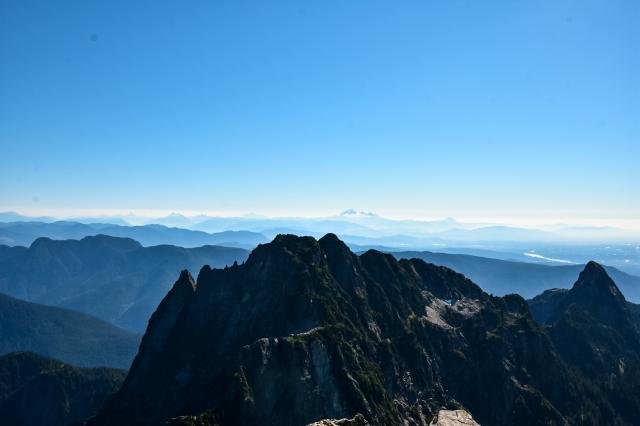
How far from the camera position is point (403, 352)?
445 ft

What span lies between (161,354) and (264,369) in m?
65.0

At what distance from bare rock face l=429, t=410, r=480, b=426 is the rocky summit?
0.57m

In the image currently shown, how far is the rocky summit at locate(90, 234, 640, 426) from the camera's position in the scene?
315 feet

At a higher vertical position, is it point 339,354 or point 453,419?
point 339,354

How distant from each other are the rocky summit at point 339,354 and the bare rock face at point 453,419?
572mm

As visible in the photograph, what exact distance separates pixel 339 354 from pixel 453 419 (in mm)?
43453

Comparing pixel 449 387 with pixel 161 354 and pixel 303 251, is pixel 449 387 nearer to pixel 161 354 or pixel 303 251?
pixel 303 251

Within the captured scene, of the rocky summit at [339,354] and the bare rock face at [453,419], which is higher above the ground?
the rocky summit at [339,354]

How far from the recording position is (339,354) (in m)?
105

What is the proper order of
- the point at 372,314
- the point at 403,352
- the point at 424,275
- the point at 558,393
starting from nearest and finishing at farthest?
the point at 403,352 → the point at 372,314 → the point at 558,393 → the point at 424,275

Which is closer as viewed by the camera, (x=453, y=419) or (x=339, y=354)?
(x=339, y=354)

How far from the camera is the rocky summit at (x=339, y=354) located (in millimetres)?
96062

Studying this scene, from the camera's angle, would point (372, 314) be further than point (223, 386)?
Yes

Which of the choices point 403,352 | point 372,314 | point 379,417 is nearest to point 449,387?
point 403,352
